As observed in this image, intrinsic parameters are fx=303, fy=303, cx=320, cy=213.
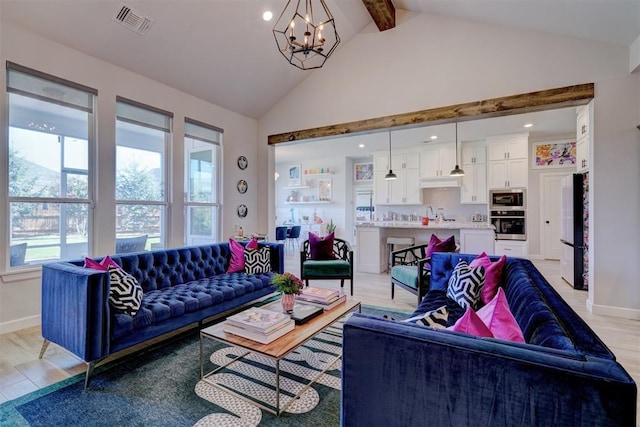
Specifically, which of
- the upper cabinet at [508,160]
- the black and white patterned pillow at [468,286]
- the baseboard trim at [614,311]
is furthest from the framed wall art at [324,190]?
the black and white patterned pillow at [468,286]

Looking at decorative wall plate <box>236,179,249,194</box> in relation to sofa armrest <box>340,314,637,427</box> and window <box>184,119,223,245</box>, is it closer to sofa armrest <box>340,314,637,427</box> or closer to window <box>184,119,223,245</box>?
window <box>184,119,223,245</box>

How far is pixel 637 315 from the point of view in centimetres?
334

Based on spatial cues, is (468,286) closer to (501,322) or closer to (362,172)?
(501,322)

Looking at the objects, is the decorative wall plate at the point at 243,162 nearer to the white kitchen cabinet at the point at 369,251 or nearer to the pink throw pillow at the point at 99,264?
the white kitchen cabinet at the point at 369,251

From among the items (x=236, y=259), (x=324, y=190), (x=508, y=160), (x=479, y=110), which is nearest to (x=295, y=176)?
(x=324, y=190)

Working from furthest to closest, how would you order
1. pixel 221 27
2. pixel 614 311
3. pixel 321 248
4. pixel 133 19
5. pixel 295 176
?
pixel 295 176 → pixel 321 248 → pixel 221 27 → pixel 614 311 → pixel 133 19

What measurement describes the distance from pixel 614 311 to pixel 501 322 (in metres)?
3.46

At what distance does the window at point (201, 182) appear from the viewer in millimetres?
4773

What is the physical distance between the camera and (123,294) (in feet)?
7.42

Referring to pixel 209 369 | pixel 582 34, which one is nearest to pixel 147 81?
pixel 209 369

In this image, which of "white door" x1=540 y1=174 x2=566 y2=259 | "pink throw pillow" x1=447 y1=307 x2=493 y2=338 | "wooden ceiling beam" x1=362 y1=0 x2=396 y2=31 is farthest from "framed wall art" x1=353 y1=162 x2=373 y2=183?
"pink throw pillow" x1=447 y1=307 x2=493 y2=338

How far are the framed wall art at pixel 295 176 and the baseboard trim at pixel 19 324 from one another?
7.39 m

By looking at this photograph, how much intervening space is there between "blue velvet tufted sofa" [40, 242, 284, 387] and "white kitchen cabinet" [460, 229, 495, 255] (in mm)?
3427

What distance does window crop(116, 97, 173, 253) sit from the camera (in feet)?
12.8
